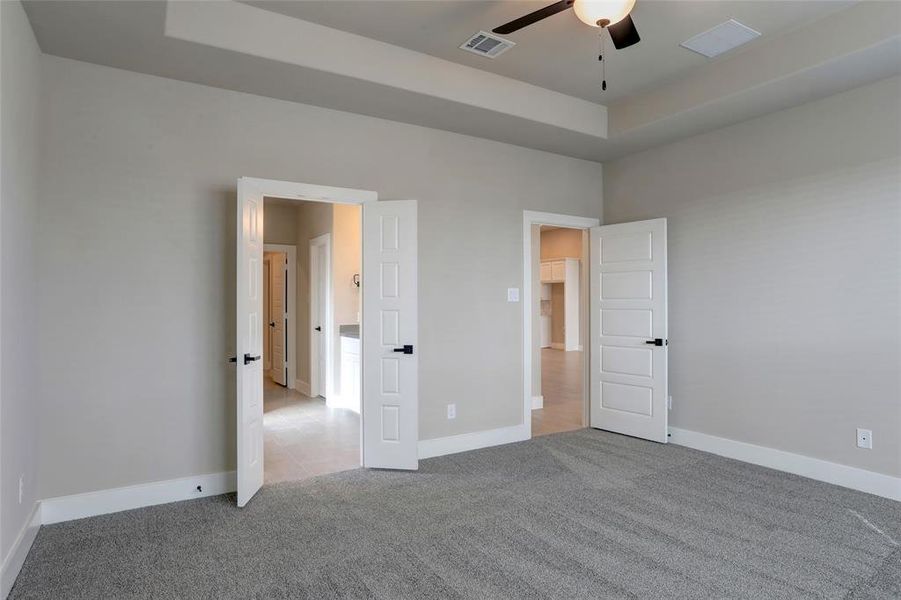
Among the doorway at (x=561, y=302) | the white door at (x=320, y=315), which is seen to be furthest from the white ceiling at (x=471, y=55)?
the doorway at (x=561, y=302)

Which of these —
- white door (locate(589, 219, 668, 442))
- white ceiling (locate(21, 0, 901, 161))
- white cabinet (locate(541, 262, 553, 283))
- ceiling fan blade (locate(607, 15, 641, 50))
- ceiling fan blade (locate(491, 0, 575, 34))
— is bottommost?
white door (locate(589, 219, 668, 442))

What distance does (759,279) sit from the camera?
4098mm

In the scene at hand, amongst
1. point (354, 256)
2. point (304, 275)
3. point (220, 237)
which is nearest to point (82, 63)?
point (220, 237)

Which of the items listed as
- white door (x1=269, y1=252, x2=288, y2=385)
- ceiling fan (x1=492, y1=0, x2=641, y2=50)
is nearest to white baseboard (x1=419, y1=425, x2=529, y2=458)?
ceiling fan (x1=492, y1=0, x2=641, y2=50)

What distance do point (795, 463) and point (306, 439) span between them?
163 inches

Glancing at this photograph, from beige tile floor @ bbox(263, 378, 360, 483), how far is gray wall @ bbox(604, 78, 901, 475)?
3.10 metres

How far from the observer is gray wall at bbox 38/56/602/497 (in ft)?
10.0

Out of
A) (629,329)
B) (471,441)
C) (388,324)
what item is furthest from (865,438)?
(388,324)

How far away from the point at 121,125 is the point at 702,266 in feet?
15.3

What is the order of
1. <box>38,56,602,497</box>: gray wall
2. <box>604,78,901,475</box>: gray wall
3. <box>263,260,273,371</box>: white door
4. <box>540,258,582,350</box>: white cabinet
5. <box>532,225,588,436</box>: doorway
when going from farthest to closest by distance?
1. <box>540,258,582,350</box>: white cabinet
2. <box>532,225,588,436</box>: doorway
3. <box>263,260,273,371</box>: white door
4. <box>604,78,901,475</box>: gray wall
5. <box>38,56,602,497</box>: gray wall

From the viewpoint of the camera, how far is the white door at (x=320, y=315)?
6488mm

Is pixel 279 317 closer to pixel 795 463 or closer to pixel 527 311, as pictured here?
pixel 527 311

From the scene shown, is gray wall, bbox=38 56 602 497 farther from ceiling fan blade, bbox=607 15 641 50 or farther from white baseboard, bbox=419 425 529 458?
ceiling fan blade, bbox=607 15 641 50

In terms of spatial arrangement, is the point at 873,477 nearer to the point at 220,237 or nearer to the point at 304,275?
the point at 220,237
